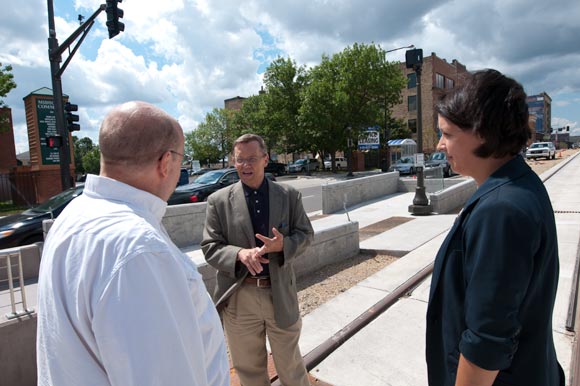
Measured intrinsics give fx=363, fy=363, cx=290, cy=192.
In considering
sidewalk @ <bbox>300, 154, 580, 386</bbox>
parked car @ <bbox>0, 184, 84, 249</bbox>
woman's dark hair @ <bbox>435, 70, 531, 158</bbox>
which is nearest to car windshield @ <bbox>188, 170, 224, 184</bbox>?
parked car @ <bbox>0, 184, 84, 249</bbox>

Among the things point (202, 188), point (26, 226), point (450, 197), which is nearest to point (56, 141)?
point (202, 188)

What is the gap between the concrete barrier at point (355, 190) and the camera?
38.9 ft

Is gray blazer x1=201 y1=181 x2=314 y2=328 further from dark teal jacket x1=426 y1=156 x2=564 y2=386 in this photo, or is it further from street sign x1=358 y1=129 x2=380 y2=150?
street sign x1=358 y1=129 x2=380 y2=150

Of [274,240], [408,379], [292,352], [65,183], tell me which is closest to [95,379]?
[274,240]

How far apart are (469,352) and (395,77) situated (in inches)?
1404

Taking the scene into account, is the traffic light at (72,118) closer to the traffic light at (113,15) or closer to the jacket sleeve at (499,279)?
the traffic light at (113,15)

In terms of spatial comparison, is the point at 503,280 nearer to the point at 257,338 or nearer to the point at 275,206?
the point at 275,206

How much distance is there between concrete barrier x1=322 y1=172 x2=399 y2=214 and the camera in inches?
467

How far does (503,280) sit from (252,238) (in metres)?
1.78

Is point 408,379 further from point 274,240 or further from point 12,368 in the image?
point 12,368

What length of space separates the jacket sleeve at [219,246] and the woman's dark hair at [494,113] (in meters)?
1.72

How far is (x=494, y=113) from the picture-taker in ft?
4.57

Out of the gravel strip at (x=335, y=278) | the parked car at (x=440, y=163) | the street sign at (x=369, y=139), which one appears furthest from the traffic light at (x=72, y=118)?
Answer: the street sign at (x=369, y=139)

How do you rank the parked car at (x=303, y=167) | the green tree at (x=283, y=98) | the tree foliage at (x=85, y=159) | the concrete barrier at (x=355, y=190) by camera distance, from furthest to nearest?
the tree foliage at (x=85, y=159), the parked car at (x=303, y=167), the green tree at (x=283, y=98), the concrete barrier at (x=355, y=190)
